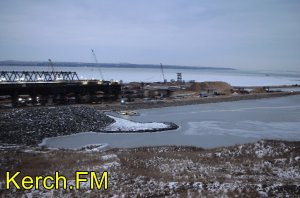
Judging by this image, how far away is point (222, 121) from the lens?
4425 centimetres

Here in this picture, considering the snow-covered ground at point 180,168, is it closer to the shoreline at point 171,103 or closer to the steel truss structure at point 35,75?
the shoreline at point 171,103

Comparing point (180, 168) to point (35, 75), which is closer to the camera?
point (180, 168)

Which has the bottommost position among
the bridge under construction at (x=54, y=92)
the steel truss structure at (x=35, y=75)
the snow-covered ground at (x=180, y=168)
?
the snow-covered ground at (x=180, y=168)

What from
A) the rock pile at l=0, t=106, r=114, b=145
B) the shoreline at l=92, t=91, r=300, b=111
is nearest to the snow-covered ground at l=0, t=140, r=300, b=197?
the rock pile at l=0, t=106, r=114, b=145

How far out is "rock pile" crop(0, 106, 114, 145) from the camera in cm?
3012

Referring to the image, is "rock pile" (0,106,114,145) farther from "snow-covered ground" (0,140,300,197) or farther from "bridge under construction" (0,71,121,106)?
"bridge under construction" (0,71,121,106)

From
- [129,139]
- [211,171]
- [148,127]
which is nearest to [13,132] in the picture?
[129,139]

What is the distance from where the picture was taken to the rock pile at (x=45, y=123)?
98.8ft

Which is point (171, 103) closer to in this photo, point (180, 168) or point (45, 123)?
point (45, 123)

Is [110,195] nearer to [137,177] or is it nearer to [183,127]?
[137,177]

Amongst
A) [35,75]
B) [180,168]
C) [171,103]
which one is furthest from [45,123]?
[35,75]

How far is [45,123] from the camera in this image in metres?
34.4

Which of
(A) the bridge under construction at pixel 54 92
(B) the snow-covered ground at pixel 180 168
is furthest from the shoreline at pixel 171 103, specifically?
(B) the snow-covered ground at pixel 180 168

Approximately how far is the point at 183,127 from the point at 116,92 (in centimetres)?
3018
